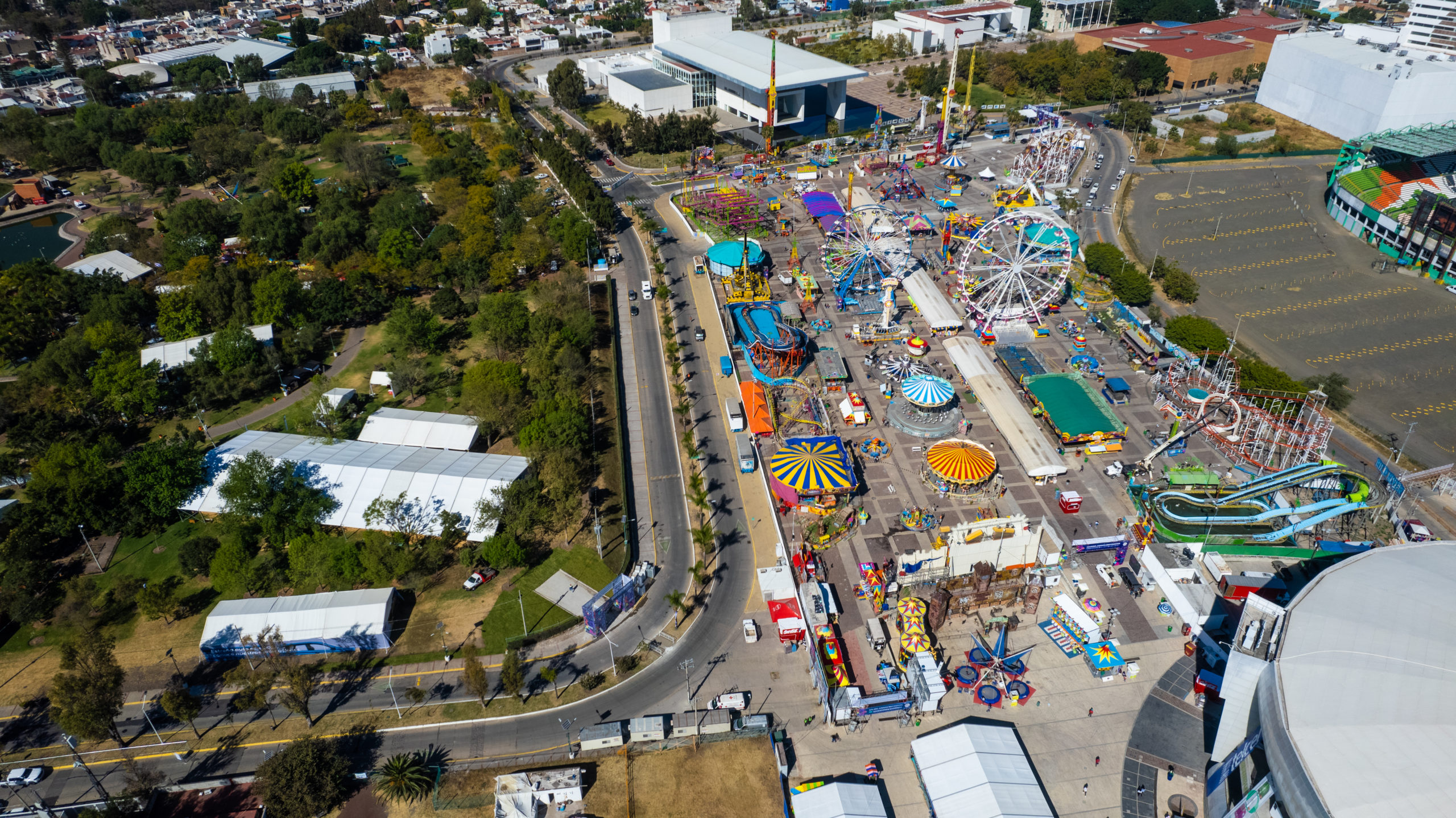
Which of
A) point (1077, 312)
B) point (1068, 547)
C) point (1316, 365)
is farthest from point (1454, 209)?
point (1068, 547)

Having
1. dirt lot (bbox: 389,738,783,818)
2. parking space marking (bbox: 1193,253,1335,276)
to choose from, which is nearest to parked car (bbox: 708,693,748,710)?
dirt lot (bbox: 389,738,783,818)

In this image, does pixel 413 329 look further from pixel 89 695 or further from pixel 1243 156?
pixel 1243 156

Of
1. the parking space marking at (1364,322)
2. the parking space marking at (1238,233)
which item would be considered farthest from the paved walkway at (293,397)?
the parking space marking at (1238,233)

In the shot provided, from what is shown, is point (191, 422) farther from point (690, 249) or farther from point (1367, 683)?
point (1367, 683)

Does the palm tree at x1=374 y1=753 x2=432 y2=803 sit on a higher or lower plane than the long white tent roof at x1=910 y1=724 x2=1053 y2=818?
lower

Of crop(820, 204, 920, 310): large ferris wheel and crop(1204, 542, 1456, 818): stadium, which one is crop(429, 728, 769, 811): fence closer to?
crop(1204, 542, 1456, 818): stadium

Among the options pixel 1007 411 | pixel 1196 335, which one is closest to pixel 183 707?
pixel 1007 411

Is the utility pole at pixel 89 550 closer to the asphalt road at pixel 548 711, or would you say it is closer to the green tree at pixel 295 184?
the asphalt road at pixel 548 711
